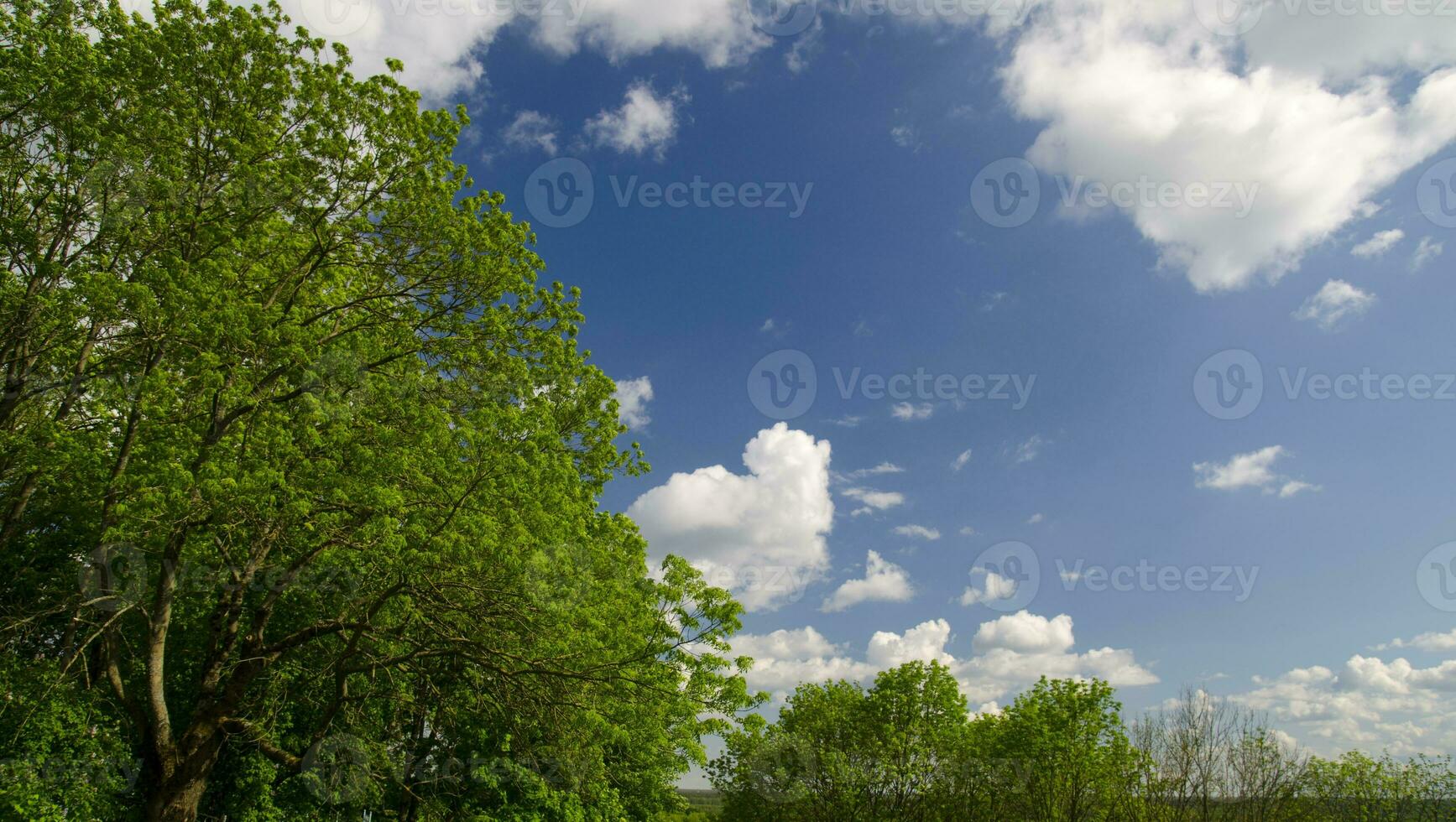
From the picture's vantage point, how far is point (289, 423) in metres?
13.1

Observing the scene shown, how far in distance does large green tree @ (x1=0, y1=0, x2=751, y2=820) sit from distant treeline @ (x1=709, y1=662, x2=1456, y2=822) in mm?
18813

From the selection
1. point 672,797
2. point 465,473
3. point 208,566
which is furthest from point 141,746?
point 672,797

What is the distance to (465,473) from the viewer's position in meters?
12.4

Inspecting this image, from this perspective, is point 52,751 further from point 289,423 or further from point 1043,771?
point 1043,771

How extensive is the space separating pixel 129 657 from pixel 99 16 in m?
12.3
